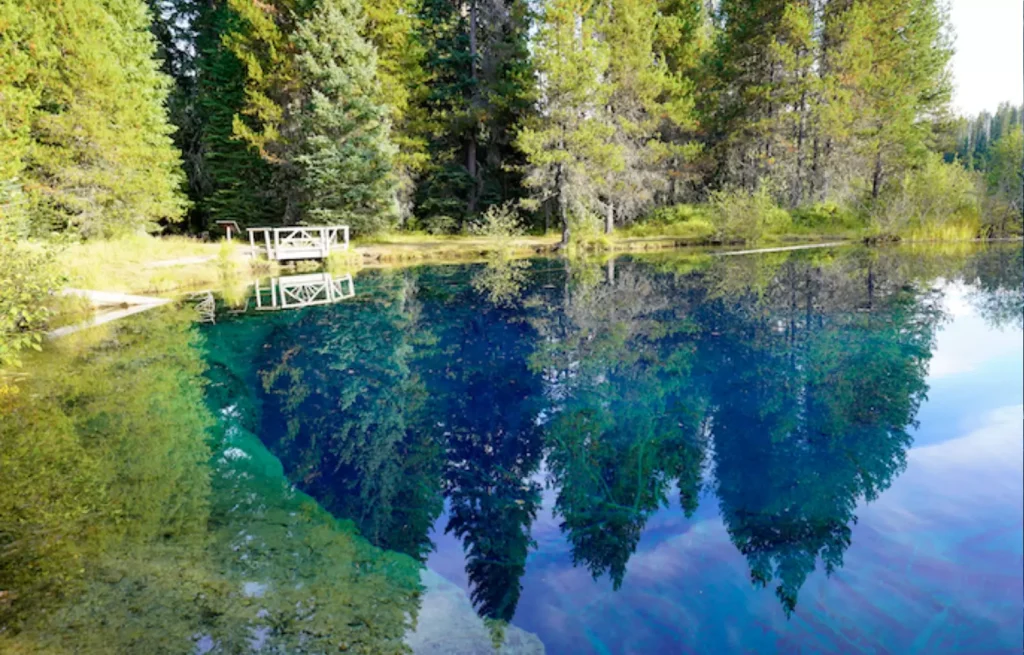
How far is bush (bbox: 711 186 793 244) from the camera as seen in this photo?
23.0 m

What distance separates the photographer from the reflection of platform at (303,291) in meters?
13.9

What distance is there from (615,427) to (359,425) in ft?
9.49

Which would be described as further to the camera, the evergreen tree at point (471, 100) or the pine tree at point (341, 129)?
the evergreen tree at point (471, 100)

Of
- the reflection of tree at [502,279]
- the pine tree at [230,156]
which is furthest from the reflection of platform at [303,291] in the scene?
the pine tree at [230,156]

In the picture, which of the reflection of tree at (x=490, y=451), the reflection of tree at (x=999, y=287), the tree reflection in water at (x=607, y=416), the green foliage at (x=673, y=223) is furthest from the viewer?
the green foliage at (x=673, y=223)

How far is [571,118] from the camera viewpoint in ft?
77.7

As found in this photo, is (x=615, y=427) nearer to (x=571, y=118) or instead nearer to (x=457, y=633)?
(x=457, y=633)

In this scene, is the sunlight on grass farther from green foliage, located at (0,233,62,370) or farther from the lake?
green foliage, located at (0,233,62,370)

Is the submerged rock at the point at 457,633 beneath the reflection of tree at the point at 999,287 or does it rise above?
beneath

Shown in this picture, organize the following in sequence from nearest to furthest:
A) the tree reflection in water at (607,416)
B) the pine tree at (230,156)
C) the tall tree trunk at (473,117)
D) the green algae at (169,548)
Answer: the green algae at (169,548)
the tree reflection in water at (607,416)
the pine tree at (230,156)
the tall tree trunk at (473,117)

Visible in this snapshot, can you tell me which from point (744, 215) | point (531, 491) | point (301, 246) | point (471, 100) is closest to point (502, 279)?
point (301, 246)

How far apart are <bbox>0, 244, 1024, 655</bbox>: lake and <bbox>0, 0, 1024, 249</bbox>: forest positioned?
14.3m

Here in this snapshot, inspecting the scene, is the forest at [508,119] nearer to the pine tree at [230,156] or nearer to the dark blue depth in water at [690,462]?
the pine tree at [230,156]

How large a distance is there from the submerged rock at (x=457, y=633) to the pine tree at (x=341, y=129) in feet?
70.8
